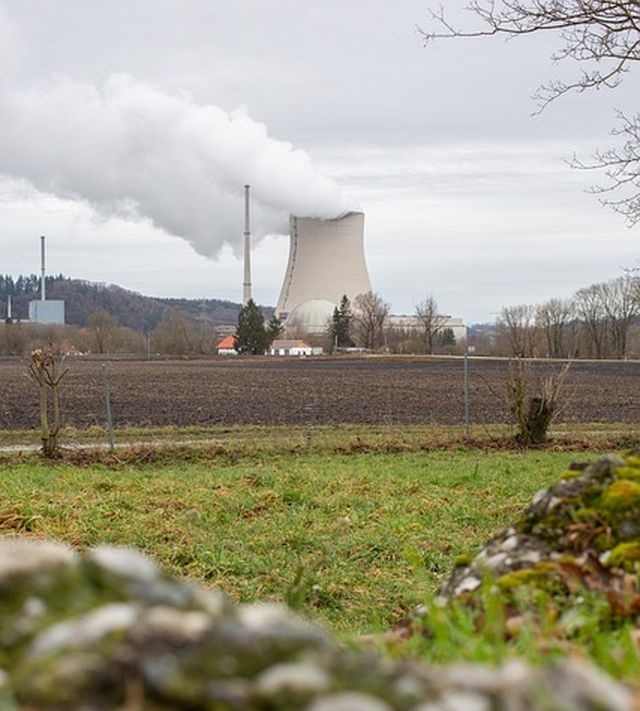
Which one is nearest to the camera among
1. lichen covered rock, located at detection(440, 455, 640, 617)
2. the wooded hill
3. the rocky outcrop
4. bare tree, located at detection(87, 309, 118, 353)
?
the rocky outcrop

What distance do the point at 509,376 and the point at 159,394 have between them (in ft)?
59.4

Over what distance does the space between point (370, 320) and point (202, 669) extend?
345ft

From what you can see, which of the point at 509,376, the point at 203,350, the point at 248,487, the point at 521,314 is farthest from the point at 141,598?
the point at 203,350

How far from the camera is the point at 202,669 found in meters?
1.21

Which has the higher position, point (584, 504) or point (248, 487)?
point (584, 504)

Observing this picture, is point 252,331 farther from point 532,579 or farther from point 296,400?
point 532,579

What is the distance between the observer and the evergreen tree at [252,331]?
99750 mm

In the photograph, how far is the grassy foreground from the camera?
6.56 m

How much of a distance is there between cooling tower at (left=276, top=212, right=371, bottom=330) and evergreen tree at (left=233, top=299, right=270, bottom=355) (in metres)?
10.8

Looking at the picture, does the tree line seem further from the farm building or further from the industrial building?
the industrial building

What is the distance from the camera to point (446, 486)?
1113cm

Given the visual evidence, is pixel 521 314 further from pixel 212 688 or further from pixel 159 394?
pixel 212 688

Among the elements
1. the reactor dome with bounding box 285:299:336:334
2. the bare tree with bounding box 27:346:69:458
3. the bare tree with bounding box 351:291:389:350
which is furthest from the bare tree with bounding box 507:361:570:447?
the reactor dome with bounding box 285:299:336:334

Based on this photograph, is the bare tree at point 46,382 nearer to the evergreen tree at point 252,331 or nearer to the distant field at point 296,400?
the distant field at point 296,400
